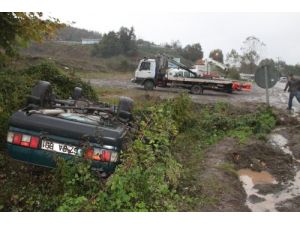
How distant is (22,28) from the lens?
8.25 metres

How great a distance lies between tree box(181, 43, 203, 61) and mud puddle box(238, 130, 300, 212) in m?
68.8

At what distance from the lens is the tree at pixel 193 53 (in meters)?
76.9

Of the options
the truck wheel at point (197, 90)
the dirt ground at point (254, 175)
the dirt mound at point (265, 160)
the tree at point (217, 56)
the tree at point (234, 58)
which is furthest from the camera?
the tree at point (234, 58)

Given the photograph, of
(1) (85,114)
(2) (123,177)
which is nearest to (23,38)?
(1) (85,114)

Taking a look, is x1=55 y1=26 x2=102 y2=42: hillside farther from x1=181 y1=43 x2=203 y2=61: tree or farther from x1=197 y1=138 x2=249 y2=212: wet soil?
x1=197 y1=138 x2=249 y2=212: wet soil

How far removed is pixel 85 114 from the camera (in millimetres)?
6961

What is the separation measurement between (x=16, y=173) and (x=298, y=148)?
758 centimetres

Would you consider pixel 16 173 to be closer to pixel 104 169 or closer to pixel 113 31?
pixel 104 169

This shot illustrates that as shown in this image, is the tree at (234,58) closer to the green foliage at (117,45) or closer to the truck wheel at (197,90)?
the green foliage at (117,45)

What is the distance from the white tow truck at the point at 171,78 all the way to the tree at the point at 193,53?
51.4 meters

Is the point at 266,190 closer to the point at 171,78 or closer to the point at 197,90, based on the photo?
the point at 197,90

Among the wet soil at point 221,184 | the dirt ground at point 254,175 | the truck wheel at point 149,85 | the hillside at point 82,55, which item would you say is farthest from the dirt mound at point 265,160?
the hillside at point 82,55

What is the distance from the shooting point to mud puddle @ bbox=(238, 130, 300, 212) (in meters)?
6.72

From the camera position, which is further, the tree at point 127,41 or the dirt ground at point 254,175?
the tree at point 127,41
